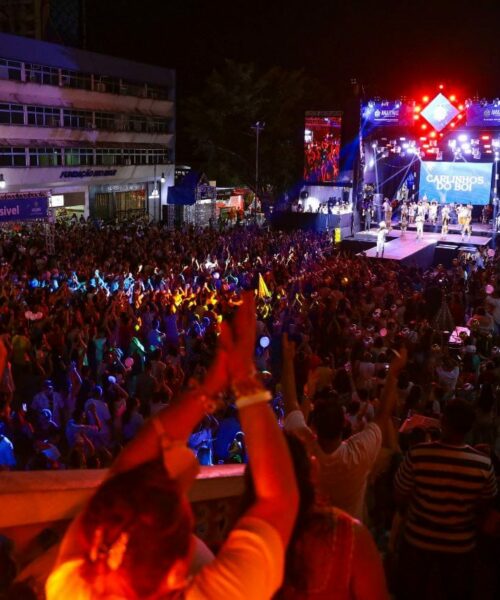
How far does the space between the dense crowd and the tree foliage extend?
2135 centimetres

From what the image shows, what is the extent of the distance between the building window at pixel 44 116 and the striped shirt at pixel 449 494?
2853 centimetres

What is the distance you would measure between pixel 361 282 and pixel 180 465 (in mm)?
11092

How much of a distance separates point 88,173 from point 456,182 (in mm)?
16876

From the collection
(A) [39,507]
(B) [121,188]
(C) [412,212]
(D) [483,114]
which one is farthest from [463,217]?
(A) [39,507]

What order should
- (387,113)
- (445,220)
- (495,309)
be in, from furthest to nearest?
(445,220) → (387,113) → (495,309)

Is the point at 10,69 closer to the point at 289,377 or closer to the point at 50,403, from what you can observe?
the point at 50,403

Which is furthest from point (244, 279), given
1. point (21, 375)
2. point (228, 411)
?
point (228, 411)

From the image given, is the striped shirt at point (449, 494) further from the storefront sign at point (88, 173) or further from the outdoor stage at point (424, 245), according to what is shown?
the storefront sign at point (88, 173)

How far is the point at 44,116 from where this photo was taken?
28.9 m

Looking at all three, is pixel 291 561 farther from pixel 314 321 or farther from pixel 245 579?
pixel 314 321

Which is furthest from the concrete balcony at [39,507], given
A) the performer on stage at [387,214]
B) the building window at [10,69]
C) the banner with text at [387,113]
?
the building window at [10,69]

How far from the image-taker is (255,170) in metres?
37.8

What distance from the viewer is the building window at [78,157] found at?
3031cm

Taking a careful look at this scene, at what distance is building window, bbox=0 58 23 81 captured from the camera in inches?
1038
